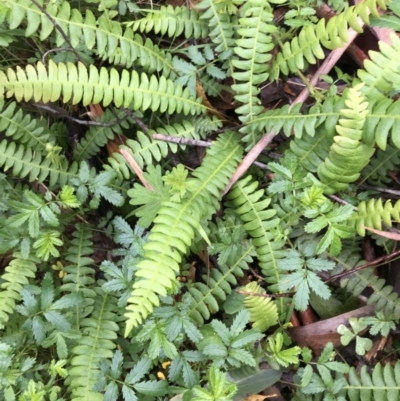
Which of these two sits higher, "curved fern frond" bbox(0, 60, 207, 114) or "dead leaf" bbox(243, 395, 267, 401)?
"curved fern frond" bbox(0, 60, 207, 114)

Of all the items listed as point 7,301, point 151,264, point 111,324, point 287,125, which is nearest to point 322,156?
point 287,125

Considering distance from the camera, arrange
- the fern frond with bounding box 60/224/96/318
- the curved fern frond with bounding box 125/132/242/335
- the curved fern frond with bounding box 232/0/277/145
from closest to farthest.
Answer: the curved fern frond with bounding box 125/132/242/335, the curved fern frond with bounding box 232/0/277/145, the fern frond with bounding box 60/224/96/318

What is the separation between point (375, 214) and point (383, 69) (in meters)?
0.58

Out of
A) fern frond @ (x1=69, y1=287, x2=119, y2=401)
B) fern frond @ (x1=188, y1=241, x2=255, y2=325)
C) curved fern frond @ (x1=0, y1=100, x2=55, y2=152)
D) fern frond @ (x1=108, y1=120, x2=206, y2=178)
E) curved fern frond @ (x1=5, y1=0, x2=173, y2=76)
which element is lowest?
fern frond @ (x1=69, y1=287, x2=119, y2=401)

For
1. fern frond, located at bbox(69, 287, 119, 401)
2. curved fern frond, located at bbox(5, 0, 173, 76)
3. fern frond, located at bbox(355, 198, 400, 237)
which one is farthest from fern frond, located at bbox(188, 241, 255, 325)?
curved fern frond, located at bbox(5, 0, 173, 76)

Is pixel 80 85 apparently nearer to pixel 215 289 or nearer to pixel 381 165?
pixel 215 289

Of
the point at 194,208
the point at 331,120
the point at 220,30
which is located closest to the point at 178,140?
the point at 194,208

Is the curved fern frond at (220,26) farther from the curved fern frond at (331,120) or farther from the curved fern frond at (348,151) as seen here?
the curved fern frond at (348,151)

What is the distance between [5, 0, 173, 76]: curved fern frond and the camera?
191 cm

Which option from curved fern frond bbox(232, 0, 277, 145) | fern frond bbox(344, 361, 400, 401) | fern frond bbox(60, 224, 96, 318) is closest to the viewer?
fern frond bbox(344, 361, 400, 401)

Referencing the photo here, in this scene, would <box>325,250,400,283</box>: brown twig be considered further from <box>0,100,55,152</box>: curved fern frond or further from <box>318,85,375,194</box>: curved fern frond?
<box>0,100,55,152</box>: curved fern frond

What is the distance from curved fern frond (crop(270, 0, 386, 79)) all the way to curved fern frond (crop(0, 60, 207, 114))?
530 mm

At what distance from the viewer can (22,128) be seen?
221 centimetres

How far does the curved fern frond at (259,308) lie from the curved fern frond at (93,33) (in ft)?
3.63
